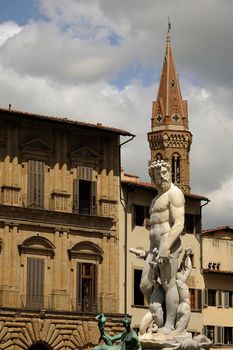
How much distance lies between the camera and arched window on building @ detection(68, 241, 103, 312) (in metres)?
47.7

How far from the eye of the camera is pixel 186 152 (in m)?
101

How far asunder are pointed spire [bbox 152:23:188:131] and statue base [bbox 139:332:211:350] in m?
84.4

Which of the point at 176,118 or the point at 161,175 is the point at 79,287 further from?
the point at 176,118

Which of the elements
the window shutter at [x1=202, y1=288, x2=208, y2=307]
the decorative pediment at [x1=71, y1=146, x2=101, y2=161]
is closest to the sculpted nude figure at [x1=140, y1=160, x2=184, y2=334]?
the decorative pediment at [x1=71, y1=146, x2=101, y2=161]

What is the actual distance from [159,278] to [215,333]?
37.9 metres

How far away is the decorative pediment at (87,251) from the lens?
48.1 m

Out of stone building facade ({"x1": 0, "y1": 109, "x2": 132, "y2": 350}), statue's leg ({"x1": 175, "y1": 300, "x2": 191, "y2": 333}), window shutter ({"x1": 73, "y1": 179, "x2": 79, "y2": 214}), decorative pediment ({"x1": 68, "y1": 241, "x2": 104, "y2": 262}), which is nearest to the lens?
statue's leg ({"x1": 175, "y1": 300, "x2": 191, "y2": 333})

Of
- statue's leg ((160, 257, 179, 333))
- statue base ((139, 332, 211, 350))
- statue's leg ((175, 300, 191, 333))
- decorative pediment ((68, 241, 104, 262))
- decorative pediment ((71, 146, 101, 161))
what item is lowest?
statue base ((139, 332, 211, 350))

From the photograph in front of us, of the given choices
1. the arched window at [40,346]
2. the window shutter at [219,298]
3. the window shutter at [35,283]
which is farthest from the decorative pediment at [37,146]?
the window shutter at [219,298]

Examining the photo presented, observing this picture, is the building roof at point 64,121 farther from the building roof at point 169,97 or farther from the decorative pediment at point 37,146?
the building roof at point 169,97

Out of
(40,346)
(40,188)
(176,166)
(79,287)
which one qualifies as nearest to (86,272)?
(79,287)

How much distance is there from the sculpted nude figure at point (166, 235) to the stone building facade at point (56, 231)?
28542mm

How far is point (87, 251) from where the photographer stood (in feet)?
160

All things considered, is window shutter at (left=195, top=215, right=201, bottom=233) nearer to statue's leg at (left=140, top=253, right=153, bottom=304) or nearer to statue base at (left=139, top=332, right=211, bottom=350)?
statue's leg at (left=140, top=253, right=153, bottom=304)
